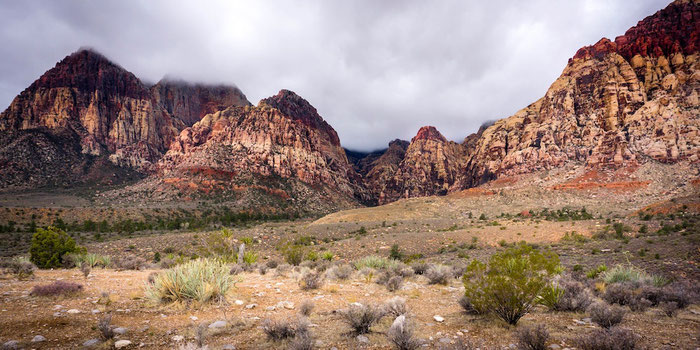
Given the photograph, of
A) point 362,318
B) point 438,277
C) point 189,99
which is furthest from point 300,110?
point 362,318

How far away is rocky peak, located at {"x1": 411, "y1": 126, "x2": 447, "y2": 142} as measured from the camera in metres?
179

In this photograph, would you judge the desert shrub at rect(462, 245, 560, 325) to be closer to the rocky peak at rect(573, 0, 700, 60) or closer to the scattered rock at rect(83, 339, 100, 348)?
the scattered rock at rect(83, 339, 100, 348)

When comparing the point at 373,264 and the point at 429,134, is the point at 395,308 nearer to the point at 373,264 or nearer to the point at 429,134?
the point at 373,264

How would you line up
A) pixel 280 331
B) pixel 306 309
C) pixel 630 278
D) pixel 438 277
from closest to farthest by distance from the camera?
pixel 280 331 < pixel 306 309 < pixel 630 278 < pixel 438 277

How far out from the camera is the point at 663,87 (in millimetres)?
60438

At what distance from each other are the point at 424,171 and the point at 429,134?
32.3 metres

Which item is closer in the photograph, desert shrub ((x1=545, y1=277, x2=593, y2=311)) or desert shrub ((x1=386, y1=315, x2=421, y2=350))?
desert shrub ((x1=386, y1=315, x2=421, y2=350))

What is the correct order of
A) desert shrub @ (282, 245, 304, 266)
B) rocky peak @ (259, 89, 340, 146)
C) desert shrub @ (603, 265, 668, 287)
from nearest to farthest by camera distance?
desert shrub @ (603, 265, 668, 287) < desert shrub @ (282, 245, 304, 266) < rocky peak @ (259, 89, 340, 146)

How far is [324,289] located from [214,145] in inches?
4111

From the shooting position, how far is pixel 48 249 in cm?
1353

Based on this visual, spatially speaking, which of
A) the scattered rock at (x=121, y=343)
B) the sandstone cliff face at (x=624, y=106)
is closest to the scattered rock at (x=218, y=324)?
the scattered rock at (x=121, y=343)

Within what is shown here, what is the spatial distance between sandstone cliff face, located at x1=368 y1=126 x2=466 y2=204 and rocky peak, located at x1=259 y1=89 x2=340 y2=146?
43971 millimetres

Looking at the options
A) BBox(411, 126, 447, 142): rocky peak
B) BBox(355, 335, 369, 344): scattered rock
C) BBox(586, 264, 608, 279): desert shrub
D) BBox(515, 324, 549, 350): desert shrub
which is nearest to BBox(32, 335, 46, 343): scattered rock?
BBox(355, 335, 369, 344): scattered rock

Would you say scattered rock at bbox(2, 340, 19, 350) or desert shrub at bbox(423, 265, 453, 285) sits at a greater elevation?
scattered rock at bbox(2, 340, 19, 350)
